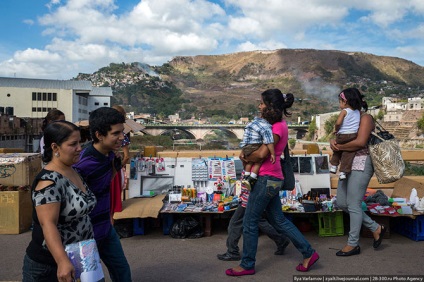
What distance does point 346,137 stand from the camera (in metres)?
4.20

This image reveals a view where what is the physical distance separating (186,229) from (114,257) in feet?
7.60

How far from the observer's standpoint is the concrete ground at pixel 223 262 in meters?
3.71

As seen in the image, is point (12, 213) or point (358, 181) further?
point (12, 213)

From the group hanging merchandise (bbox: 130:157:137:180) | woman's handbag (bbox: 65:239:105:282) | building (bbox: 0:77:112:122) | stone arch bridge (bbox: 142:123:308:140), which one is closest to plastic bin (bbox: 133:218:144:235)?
hanging merchandise (bbox: 130:157:137:180)

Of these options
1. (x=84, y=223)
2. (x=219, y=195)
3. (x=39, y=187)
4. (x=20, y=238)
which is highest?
(x=39, y=187)

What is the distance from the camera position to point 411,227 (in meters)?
4.84

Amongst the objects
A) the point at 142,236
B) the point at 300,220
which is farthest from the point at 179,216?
the point at 300,220

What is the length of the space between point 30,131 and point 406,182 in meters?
25.3

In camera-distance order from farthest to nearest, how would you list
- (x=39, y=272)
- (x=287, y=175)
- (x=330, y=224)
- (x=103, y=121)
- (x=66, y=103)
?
1. (x=66, y=103)
2. (x=330, y=224)
3. (x=287, y=175)
4. (x=103, y=121)
5. (x=39, y=272)

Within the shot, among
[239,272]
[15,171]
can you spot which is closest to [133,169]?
[15,171]

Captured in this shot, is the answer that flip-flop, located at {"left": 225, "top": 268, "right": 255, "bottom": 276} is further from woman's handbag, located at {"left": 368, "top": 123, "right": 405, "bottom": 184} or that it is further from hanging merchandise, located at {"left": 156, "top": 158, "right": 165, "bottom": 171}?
hanging merchandise, located at {"left": 156, "top": 158, "right": 165, "bottom": 171}

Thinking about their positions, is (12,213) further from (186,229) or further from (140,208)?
(186,229)

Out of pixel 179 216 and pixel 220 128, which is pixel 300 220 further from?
pixel 220 128

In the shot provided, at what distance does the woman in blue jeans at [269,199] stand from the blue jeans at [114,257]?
1283 mm
